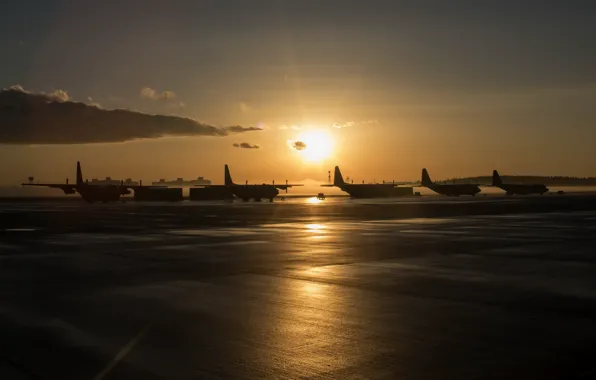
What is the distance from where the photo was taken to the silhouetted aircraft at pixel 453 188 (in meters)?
151

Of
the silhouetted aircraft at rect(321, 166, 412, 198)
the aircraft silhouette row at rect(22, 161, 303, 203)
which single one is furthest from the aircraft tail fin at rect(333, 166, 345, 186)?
the aircraft silhouette row at rect(22, 161, 303, 203)

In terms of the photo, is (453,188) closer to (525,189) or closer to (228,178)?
(525,189)

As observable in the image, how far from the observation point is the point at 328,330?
938 cm

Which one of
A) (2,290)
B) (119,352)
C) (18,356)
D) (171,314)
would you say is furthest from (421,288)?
(2,290)

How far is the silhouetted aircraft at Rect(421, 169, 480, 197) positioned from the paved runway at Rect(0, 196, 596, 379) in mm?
133786

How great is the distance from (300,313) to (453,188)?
151 m

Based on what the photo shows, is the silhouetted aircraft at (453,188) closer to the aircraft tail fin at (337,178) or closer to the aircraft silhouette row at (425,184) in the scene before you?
the aircraft silhouette row at (425,184)

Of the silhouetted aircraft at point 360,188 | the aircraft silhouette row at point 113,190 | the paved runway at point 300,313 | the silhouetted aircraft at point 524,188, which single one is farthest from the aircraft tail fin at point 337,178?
the paved runway at point 300,313

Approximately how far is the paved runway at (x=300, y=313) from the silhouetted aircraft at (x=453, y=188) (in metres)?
134

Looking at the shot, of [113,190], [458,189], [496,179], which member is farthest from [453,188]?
[113,190]

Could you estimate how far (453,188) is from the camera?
155500 millimetres

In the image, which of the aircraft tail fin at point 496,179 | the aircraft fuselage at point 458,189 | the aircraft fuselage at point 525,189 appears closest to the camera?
the aircraft fuselage at point 458,189

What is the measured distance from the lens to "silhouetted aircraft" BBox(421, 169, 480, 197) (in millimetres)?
151150

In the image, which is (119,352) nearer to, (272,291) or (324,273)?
(272,291)
